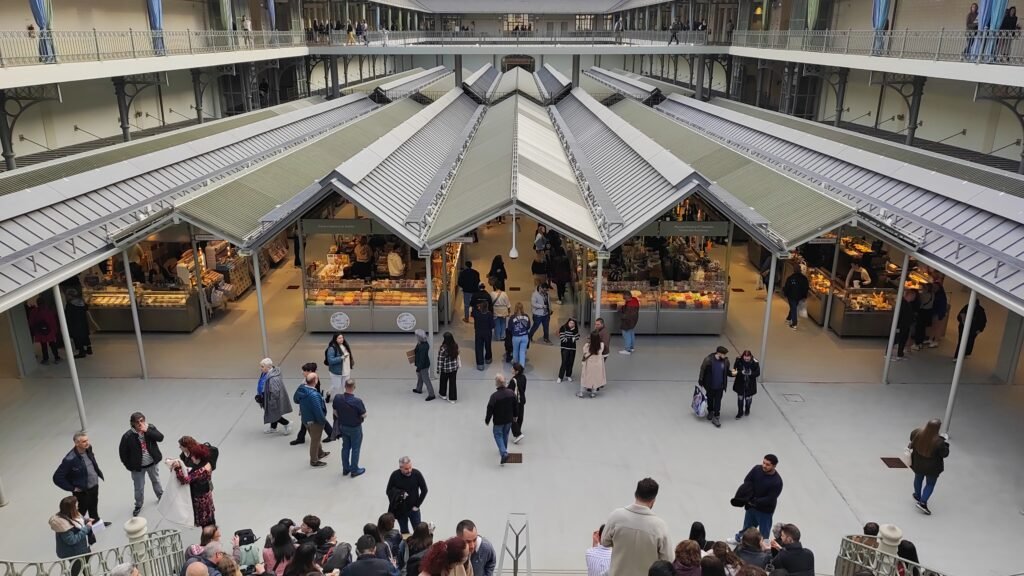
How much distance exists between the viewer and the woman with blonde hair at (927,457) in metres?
8.83

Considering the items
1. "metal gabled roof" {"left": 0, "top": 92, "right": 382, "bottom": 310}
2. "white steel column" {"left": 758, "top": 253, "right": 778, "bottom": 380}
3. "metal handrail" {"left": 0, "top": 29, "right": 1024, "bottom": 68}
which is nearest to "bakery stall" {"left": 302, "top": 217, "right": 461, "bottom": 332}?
"metal gabled roof" {"left": 0, "top": 92, "right": 382, "bottom": 310}

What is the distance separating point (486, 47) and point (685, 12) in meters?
19.8

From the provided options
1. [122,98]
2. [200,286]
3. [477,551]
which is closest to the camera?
[477,551]

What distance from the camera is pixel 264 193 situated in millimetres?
15125

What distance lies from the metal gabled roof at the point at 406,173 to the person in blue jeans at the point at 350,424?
3.99 metres

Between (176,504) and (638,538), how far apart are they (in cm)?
548

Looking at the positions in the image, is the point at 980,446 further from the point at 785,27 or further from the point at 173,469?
the point at 785,27

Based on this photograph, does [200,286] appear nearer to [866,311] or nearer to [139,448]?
[139,448]

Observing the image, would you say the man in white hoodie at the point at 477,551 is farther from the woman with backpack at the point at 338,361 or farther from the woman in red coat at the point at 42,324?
the woman in red coat at the point at 42,324

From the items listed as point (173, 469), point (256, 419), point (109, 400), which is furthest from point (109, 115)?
point (173, 469)

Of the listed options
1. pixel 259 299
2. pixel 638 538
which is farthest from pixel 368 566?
pixel 259 299

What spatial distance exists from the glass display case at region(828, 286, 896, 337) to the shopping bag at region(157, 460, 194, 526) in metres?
12.8

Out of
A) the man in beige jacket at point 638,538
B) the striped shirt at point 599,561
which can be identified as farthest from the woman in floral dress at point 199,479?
the man in beige jacket at point 638,538

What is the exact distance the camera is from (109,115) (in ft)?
72.0
